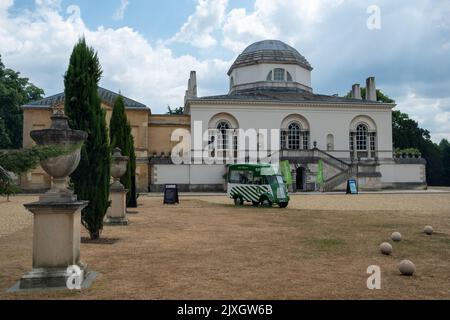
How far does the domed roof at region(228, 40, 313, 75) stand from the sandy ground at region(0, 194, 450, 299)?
3853 centimetres

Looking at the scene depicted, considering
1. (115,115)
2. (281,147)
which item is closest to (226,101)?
(281,147)

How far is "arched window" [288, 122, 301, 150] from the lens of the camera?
47.0 m

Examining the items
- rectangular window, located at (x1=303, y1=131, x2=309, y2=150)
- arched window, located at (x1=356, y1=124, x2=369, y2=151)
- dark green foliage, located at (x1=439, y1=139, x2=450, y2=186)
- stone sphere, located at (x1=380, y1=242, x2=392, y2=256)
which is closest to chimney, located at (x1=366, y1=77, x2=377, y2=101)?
arched window, located at (x1=356, y1=124, x2=369, y2=151)

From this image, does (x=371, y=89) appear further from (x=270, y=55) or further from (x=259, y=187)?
(x=259, y=187)

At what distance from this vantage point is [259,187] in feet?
82.7

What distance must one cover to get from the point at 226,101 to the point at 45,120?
18.2 meters

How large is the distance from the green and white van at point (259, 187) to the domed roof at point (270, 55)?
2740cm

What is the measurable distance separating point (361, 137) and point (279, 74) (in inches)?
483

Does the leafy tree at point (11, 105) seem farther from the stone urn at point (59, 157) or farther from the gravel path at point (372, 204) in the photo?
the stone urn at point (59, 157)

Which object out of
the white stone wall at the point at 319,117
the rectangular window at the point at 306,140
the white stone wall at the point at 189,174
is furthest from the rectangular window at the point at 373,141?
the white stone wall at the point at 189,174

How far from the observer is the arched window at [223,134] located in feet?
149

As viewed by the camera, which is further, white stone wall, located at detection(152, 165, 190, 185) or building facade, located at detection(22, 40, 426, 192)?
white stone wall, located at detection(152, 165, 190, 185)

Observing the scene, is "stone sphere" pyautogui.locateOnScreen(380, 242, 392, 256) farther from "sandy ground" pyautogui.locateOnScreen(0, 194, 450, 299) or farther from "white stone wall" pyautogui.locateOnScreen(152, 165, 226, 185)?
"white stone wall" pyautogui.locateOnScreen(152, 165, 226, 185)

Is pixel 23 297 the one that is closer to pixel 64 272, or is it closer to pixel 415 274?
pixel 64 272
